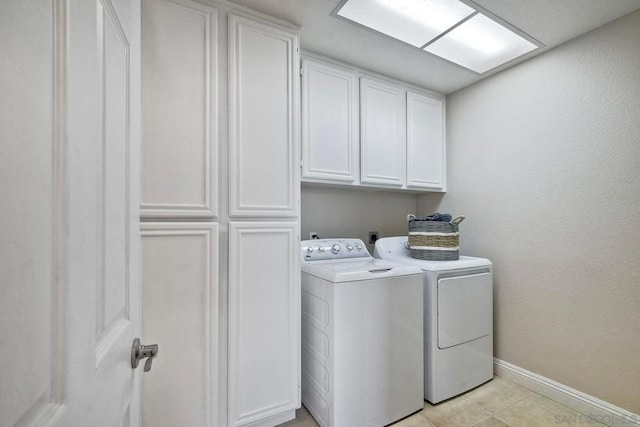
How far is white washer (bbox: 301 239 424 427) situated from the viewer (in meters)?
1.52

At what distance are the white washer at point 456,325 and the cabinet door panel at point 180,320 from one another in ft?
4.35

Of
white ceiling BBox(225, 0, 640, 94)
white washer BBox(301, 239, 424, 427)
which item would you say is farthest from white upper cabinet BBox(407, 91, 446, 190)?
white washer BBox(301, 239, 424, 427)

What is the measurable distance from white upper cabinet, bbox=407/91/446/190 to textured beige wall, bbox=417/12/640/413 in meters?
0.29

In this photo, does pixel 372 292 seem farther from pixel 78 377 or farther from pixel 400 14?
pixel 400 14

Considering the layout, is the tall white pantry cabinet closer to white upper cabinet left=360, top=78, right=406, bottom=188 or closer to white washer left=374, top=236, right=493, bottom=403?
white upper cabinet left=360, top=78, right=406, bottom=188

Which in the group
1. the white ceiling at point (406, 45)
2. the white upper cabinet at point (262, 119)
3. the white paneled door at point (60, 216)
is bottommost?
the white paneled door at point (60, 216)

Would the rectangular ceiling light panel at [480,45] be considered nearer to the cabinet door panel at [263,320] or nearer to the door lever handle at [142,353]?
the cabinet door panel at [263,320]

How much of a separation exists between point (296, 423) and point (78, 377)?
163cm

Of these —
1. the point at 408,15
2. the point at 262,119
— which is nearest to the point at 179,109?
the point at 262,119

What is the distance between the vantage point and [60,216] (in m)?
0.37

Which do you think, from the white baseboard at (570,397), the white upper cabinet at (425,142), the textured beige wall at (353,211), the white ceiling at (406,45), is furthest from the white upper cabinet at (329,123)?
the white baseboard at (570,397)

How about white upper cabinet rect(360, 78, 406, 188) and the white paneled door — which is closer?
the white paneled door

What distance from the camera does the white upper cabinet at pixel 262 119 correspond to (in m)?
1.51

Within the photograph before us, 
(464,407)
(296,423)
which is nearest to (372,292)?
(296,423)
